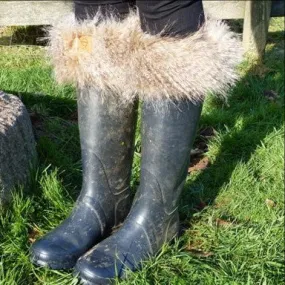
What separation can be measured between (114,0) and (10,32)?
7.79 feet

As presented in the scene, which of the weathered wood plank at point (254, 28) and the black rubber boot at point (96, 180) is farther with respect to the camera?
the weathered wood plank at point (254, 28)

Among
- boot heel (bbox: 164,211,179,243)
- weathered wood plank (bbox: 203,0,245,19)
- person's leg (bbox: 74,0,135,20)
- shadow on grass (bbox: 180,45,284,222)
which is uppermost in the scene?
person's leg (bbox: 74,0,135,20)

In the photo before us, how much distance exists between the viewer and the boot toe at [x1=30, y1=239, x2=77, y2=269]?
1.92 metres

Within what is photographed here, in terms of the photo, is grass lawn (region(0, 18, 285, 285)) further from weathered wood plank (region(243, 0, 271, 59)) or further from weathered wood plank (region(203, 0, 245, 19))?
weathered wood plank (region(203, 0, 245, 19))

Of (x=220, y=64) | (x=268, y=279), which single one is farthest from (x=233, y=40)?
(x=268, y=279)

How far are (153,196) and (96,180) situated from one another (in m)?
0.20

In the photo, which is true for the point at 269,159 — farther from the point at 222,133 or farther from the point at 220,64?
the point at 220,64

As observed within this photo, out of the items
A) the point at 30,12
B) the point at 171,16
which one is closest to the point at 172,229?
the point at 171,16

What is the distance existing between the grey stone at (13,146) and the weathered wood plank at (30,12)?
1.60 m

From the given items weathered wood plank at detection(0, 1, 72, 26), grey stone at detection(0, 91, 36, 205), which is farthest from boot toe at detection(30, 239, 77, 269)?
weathered wood plank at detection(0, 1, 72, 26)

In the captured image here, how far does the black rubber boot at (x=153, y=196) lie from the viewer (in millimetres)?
1862

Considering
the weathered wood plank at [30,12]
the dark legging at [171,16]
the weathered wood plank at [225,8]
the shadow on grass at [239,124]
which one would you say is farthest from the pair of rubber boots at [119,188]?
the weathered wood plank at [225,8]

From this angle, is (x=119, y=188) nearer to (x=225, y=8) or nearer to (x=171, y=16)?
(x=171, y=16)

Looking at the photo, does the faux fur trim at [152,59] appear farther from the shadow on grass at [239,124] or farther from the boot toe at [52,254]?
the shadow on grass at [239,124]
